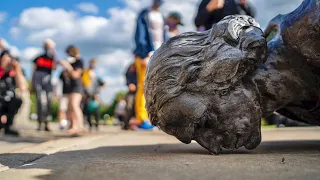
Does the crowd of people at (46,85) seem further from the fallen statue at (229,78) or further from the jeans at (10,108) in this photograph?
the fallen statue at (229,78)

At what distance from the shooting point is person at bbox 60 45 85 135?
7230 millimetres

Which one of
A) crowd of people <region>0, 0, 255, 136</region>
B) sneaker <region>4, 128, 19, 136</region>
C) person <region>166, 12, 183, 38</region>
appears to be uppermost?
person <region>166, 12, 183, 38</region>

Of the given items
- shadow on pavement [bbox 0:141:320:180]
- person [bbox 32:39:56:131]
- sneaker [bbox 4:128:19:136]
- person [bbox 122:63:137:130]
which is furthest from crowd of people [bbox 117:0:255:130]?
shadow on pavement [bbox 0:141:320:180]

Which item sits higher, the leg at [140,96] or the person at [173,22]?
the person at [173,22]

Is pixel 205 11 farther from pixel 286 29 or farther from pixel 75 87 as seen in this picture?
pixel 75 87

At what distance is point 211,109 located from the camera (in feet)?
8.61

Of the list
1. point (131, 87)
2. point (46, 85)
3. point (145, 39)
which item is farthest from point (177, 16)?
point (46, 85)

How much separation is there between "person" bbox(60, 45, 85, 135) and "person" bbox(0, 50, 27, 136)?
78 centimetres

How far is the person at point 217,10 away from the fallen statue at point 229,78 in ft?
7.67

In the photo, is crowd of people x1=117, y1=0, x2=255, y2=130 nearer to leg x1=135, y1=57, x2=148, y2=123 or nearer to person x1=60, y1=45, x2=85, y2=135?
leg x1=135, y1=57, x2=148, y2=123

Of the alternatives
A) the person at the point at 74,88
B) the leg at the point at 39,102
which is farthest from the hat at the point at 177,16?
the leg at the point at 39,102

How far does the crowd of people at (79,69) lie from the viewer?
5.26 m

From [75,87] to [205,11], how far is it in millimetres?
3148

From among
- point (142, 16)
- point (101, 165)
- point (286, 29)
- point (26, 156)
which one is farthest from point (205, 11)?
point (101, 165)
